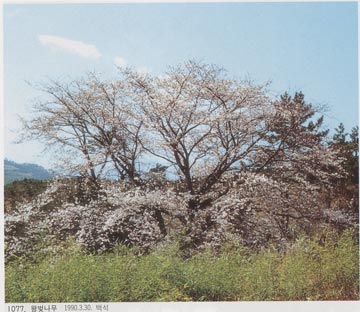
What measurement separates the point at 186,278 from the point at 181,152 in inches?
40.8

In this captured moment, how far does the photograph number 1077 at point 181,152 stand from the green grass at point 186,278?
0.01m

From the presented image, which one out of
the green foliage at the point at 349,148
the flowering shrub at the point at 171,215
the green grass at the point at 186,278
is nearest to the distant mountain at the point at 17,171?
the flowering shrub at the point at 171,215

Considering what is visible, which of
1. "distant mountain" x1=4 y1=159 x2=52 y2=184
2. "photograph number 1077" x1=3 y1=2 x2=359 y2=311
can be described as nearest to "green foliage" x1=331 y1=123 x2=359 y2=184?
"photograph number 1077" x1=3 y1=2 x2=359 y2=311

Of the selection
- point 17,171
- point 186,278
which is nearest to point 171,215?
point 186,278

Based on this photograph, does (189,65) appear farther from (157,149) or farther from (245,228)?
(245,228)

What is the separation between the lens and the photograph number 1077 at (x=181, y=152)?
5125 millimetres

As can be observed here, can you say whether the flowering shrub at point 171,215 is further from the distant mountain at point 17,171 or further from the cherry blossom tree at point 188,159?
the distant mountain at point 17,171

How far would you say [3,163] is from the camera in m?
5.35

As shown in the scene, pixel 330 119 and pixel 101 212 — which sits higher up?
pixel 330 119

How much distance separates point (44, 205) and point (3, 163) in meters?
0.50

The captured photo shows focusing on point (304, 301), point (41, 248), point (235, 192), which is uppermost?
point (235, 192)

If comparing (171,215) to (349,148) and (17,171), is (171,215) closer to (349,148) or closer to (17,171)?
(17,171)

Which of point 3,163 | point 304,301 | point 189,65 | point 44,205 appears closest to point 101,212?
point 44,205

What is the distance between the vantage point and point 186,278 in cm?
→ 509
